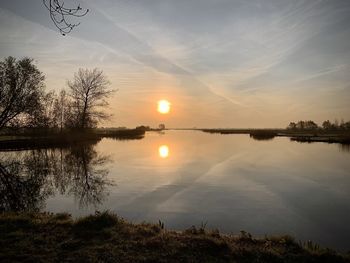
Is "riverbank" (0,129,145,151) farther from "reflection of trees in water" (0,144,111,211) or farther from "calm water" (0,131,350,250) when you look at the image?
"calm water" (0,131,350,250)

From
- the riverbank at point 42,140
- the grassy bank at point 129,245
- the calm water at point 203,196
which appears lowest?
the calm water at point 203,196

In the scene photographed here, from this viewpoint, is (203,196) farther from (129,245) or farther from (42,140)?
(42,140)

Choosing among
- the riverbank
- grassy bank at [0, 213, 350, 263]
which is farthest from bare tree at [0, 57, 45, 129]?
grassy bank at [0, 213, 350, 263]

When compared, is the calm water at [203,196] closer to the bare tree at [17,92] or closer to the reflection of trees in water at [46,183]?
the reflection of trees in water at [46,183]

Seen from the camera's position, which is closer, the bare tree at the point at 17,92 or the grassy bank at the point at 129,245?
the grassy bank at the point at 129,245

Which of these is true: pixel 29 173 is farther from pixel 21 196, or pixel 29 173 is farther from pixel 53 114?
pixel 53 114

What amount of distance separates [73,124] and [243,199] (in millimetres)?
56688

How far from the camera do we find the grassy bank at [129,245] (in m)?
6.66

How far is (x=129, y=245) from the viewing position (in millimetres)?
7395

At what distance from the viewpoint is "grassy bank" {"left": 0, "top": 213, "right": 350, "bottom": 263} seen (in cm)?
666

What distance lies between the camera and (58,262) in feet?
20.6

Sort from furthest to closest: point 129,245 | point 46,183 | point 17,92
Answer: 1. point 17,92
2. point 46,183
3. point 129,245

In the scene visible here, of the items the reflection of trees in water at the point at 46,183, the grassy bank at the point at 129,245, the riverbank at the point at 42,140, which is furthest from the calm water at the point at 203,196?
the riverbank at the point at 42,140

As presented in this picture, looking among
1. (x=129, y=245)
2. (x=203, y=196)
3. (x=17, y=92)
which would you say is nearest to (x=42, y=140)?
(x=17, y=92)
